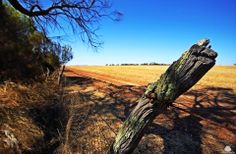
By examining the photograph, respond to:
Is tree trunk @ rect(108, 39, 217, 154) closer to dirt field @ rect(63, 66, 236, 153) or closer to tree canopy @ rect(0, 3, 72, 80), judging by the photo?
dirt field @ rect(63, 66, 236, 153)

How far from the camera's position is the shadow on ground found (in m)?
5.03

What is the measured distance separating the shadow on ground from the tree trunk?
2.84 feet

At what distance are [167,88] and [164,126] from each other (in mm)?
3432

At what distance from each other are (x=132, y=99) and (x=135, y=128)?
5.37 meters

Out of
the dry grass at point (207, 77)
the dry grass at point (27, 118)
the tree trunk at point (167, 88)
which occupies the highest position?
the tree trunk at point (167, 88)

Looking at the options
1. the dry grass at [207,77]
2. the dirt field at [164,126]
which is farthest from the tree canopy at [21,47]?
the dry grass at [207,77]

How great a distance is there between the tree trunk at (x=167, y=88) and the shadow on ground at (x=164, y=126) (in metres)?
0.87

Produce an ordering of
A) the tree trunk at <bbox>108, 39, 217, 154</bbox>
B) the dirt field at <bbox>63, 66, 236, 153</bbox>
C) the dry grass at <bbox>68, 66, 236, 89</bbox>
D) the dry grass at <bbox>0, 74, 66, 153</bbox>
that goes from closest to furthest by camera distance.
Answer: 1. the tree trunk at <bbox>108, 39, 217, 154</bbox>
2. the dirt field at <bbox>63, 66, 236, 153</bbox>
3. the dry grass at <bbox>0, 74, 66, 153</bbox>
4. the dry grass at <bbox>68, 66, 236, 89</bbox>

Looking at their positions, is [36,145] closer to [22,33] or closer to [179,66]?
[179,66]

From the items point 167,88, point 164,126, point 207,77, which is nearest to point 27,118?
point 164,126

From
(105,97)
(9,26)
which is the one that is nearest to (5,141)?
(105,97)

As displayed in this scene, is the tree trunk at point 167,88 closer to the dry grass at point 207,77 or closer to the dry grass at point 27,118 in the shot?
the dry grass at point 27,118

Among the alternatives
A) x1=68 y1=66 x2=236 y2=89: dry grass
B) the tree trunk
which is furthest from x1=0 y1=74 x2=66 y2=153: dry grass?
x1=68 y1=66 x2=236 y2=89: dry grass

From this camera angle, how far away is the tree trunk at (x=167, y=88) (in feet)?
8.33
